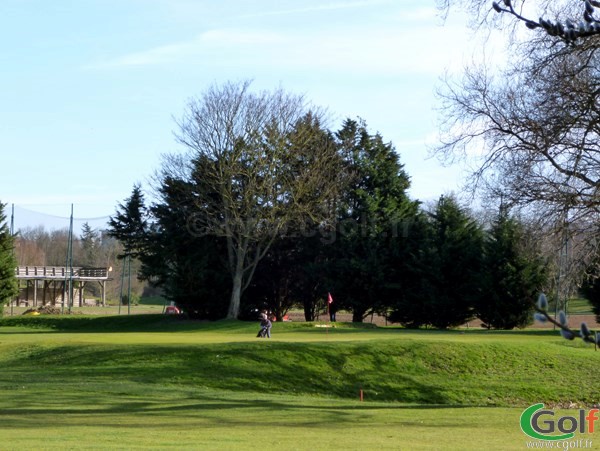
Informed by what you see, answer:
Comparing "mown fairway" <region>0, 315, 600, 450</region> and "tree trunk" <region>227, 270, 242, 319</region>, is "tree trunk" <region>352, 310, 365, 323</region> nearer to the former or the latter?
"tree trunk" <region>227, 270, 242, 319</region>

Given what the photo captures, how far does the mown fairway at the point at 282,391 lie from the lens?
15.7 m

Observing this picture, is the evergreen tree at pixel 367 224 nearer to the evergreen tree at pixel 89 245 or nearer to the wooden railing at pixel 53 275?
the wooden railing at pixel 53 275

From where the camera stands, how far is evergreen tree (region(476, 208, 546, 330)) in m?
51.0

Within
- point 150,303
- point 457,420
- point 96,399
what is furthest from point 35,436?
point 150,303

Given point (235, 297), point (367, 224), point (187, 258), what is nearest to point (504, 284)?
point (367, 224)

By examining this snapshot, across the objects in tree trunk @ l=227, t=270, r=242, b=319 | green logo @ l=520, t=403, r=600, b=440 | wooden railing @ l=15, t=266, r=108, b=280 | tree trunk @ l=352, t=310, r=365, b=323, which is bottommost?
green logo @ l=520, t=403, r=600, b=440

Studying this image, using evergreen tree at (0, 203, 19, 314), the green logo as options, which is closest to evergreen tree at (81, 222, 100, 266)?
evergreen tree at (0, 203, 19, 314)

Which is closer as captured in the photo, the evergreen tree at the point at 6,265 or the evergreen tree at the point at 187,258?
the evergreen tree at the point at 187,258

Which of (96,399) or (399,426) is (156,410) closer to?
(96,399)

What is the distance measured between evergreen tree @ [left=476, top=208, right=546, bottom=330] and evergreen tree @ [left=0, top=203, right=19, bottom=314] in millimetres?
31136

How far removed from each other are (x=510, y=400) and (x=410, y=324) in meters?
28.3

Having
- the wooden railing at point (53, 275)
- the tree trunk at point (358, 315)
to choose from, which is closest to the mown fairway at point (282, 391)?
the tree trunk at point (358, 315)

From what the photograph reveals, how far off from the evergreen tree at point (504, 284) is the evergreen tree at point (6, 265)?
102ft

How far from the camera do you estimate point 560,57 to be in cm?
2044
